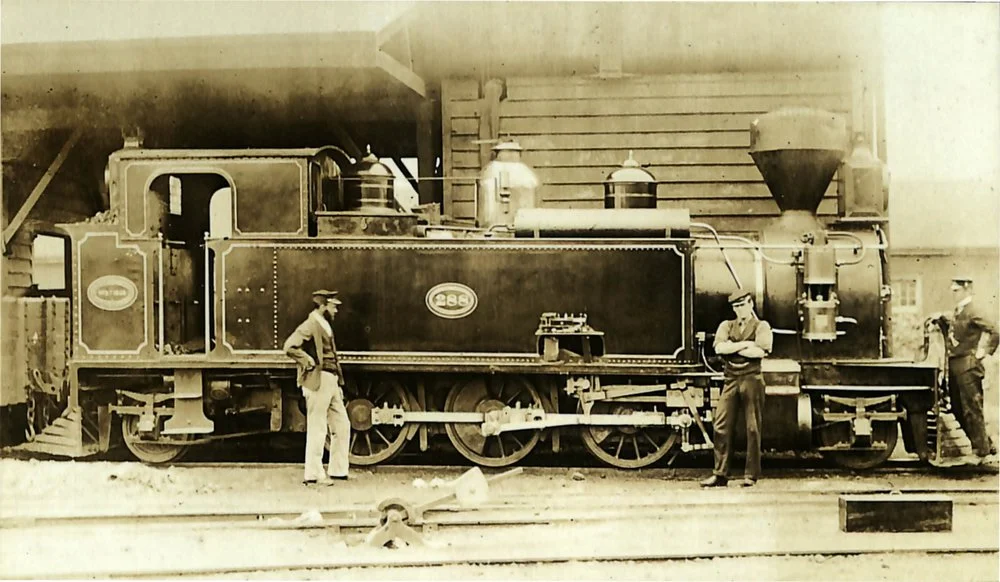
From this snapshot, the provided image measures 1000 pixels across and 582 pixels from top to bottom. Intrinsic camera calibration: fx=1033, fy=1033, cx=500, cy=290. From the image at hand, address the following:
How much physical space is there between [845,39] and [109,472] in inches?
267

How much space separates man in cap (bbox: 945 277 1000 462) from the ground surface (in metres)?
0.34

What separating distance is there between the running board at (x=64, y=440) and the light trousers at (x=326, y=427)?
1868mm

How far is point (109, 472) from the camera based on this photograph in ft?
24.0

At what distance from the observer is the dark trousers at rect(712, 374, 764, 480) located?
6910 mm

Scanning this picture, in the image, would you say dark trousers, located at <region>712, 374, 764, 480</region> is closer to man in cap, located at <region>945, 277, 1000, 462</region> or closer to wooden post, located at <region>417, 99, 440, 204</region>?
man in cap, located at <region>945, 277, 1000, 462</region>

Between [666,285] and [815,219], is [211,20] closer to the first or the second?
[666,285]

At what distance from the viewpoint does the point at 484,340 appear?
7297 millimetres

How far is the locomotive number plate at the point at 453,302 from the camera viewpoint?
24.0 ft

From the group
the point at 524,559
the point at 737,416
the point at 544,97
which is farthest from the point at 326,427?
the point at 544,97

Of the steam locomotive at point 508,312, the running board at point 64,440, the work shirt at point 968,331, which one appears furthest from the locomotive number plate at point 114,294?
the work shirt at point 968,331

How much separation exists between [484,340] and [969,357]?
3450 millimetres

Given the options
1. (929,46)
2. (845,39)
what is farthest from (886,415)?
(845,39)

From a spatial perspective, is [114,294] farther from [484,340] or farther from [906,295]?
[906,295]

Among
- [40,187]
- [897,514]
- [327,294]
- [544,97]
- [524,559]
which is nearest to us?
[524,559]
